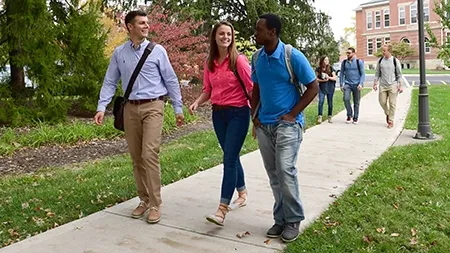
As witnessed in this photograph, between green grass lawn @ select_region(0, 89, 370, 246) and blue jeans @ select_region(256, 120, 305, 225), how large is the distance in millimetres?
2073

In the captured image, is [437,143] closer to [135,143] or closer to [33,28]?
[135,143]

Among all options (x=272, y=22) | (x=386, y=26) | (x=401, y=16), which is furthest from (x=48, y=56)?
(x=386, y=26)

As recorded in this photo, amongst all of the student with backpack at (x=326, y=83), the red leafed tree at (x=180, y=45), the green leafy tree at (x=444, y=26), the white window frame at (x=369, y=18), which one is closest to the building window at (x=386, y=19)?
the white window frame at (x=369, y=18)

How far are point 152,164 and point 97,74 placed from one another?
932 cm

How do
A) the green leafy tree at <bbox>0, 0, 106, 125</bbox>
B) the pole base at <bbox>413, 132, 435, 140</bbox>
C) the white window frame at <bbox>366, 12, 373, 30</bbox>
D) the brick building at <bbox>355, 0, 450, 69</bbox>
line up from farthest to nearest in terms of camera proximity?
the white window frame at <bbox>366, 12, 373, 30</bbox>
the brick building at <bbox>355, 0, 450, 69</bbox>
the green leafy tree at <bbox>0, 0, 106, 125</bbox>
the pole base at <bbox>413, 132, 435, 140</bbox>

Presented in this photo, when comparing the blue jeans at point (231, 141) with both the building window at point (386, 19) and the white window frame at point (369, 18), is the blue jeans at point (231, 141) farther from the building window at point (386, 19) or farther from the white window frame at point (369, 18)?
the white window frame at point (369, 18)

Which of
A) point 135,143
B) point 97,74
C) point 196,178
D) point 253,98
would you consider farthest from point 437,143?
point 97,74

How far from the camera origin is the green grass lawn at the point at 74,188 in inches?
186

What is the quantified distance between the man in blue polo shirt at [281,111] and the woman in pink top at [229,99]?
1.01 ft

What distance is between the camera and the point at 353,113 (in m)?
12.4

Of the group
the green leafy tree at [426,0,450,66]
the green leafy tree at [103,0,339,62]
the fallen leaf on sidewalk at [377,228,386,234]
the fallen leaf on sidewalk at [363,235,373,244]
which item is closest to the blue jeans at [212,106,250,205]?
the fallen leaf on sidewalk at [363,235,373,244]

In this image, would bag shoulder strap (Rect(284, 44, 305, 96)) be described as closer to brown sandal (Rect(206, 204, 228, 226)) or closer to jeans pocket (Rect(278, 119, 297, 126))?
jeans pocket (Rect(278, 119, 297, 126))

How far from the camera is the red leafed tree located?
45.4 ft

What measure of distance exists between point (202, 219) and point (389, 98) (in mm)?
7180
